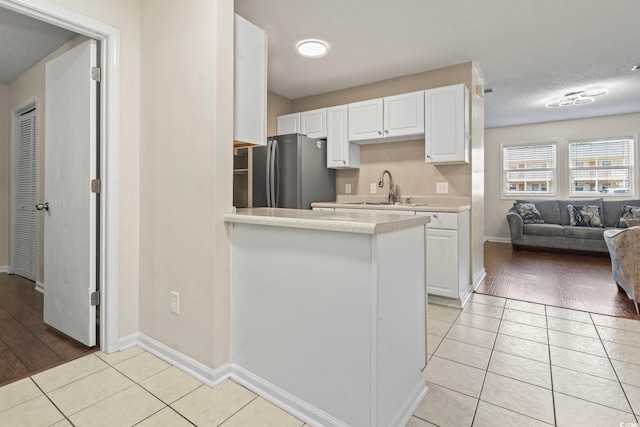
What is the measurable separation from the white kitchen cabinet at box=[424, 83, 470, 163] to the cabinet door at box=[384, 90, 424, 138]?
7 cm

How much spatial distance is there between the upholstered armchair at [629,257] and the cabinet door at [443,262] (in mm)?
1477

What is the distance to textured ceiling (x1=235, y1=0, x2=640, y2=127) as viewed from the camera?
2518 mm

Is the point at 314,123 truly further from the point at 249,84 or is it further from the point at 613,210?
the point at 613,210

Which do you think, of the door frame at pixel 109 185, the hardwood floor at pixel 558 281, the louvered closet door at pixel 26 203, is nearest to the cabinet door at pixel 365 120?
the hardwood floor at pixel 558 281

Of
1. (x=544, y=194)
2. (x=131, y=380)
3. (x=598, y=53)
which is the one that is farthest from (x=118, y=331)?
(x=544, y=194)

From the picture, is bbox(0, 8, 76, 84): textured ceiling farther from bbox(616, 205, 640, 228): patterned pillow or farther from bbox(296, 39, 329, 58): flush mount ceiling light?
bbox(616, 205, 640, 228): patterned pillow

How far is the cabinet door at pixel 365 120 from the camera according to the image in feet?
12.1

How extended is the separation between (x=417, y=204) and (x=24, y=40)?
13.3 feet

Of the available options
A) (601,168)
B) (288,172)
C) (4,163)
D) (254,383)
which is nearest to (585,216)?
(601,168)

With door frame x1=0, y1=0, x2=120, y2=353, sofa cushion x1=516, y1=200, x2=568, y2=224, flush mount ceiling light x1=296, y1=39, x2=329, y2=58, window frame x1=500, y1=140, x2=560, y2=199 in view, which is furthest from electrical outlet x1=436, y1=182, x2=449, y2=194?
window frame x1=500, y1=140, x2=560, y2=199

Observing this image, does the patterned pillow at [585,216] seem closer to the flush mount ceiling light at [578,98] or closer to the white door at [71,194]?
the flush mount ceiling light at [578,98]

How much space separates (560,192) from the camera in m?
6.32

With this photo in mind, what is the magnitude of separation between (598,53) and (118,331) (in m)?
4.96

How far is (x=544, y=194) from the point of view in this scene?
6.47 metres
